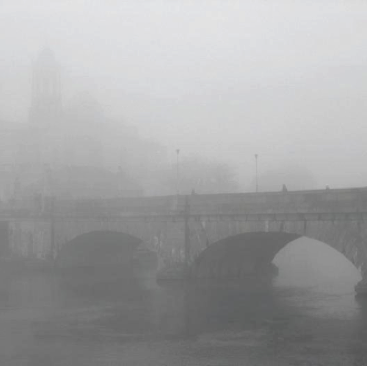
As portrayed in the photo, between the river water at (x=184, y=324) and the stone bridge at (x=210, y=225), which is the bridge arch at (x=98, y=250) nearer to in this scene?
the stone bridge at (x=210, y=225)

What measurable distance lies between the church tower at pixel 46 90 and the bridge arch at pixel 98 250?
5734 centimetres

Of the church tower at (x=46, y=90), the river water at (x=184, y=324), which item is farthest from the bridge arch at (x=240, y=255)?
the church tower at (x=46, y=90)

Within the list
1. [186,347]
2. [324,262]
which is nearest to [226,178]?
[324,262]

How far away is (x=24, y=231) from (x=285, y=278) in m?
22.3

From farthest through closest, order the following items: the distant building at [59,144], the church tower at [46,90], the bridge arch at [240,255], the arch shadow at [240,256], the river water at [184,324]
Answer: the church tower at [46,90] < the distant building at [59,144] < the arch shadow at [240,256] < the bridge arch at [240,255] < the river water at [184,324]

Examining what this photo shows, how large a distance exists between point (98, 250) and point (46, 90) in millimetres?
61889

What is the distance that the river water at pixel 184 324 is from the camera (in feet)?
73.0

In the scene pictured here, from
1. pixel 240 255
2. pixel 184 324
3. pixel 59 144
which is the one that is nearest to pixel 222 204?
pixel 240 255

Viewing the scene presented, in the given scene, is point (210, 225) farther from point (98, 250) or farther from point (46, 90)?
point (46, 90)

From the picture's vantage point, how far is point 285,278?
42906 mm

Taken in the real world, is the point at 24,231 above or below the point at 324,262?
above

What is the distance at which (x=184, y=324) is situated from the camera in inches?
1104

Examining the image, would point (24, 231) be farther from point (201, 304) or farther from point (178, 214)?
point (201, 304)

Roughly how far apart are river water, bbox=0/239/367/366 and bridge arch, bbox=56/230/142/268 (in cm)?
735
